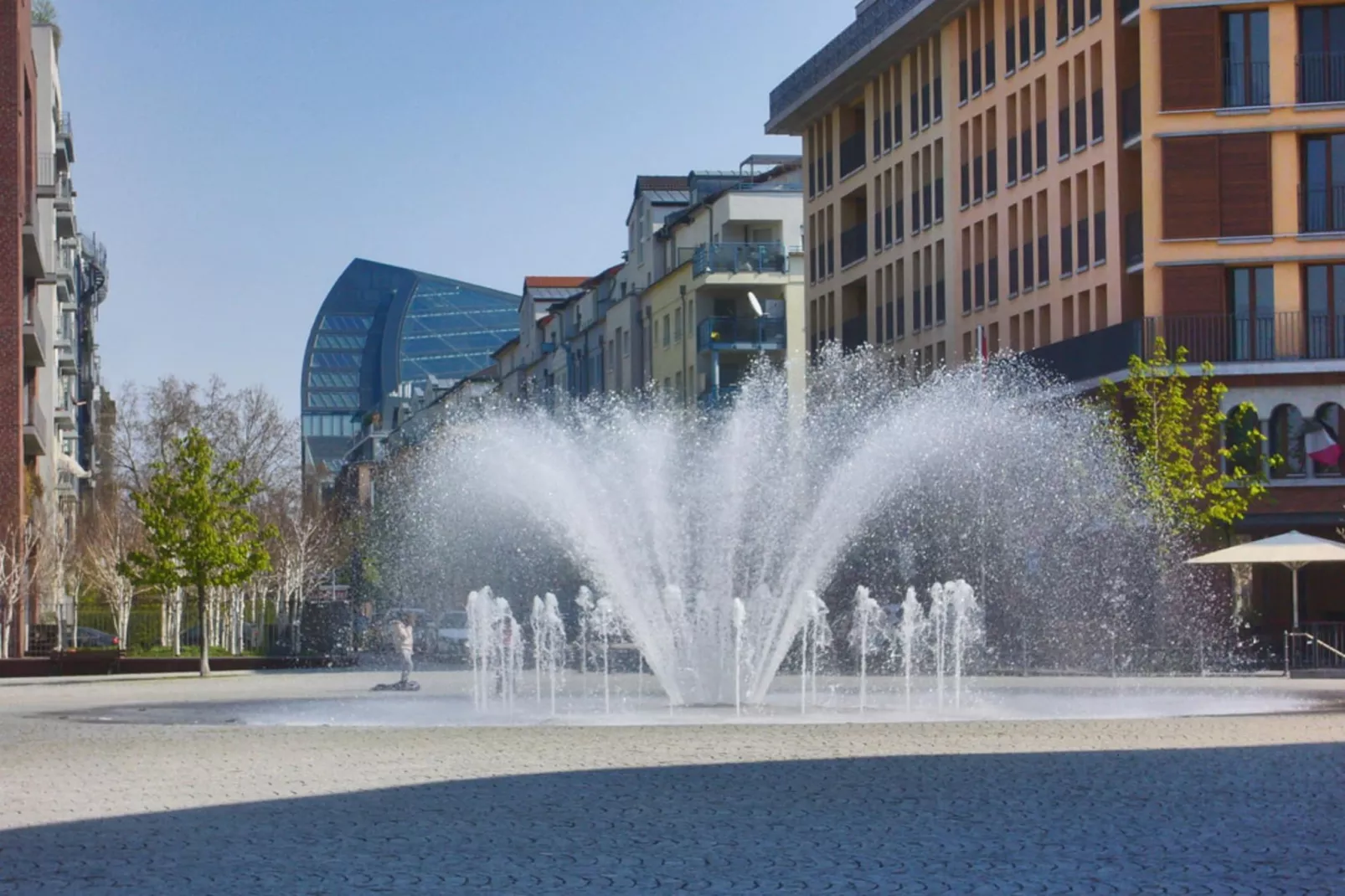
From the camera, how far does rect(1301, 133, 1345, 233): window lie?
5578 centimetres

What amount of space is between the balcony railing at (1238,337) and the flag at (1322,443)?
168 centimetres

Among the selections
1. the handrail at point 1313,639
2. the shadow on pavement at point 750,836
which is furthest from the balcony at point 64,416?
the shadow on pavement at point 750,836

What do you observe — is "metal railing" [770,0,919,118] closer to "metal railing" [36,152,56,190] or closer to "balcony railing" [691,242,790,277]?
"balcony railing" [691,242,790,277]

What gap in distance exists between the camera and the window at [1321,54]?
5616 centimetres

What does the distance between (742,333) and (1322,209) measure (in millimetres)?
35277

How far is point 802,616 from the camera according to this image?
105ft

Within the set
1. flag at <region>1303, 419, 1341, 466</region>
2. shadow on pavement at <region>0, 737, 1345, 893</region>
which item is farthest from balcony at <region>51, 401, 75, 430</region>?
shadow on pavement at <region>0, 737, 1345, 893</region>

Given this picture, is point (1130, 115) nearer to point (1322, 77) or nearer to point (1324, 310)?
point (1322, 77)

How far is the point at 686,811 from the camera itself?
620 inches

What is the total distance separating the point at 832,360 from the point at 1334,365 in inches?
890

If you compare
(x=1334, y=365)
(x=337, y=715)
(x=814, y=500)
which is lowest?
(x=337, y=715)

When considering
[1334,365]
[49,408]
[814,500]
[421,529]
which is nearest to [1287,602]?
[1334,365]

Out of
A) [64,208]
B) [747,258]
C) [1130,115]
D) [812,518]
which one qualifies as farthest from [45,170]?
[812,518]

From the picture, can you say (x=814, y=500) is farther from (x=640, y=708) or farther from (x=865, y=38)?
(x=865, y=38)
